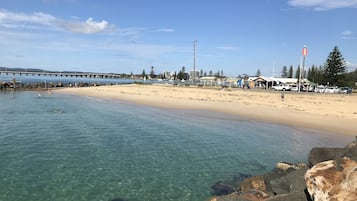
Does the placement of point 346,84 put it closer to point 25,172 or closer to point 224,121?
point 224,121

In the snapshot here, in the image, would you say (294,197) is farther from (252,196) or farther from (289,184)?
(289,184)

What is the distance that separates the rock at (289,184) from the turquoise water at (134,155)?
2.54 meters

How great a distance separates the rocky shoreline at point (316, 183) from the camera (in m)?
6.52

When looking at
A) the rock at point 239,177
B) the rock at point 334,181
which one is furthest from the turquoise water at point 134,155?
the rock at point 334,181

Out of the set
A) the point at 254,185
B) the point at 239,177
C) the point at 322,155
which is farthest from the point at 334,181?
the point at 239,177

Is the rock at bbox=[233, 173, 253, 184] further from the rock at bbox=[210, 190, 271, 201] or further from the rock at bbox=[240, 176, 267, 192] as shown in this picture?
the rock at bbox=[210, 190, 271, 201]

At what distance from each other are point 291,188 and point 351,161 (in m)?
2.37

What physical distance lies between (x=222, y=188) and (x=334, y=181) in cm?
575

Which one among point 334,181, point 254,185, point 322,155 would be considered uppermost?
point 334,181

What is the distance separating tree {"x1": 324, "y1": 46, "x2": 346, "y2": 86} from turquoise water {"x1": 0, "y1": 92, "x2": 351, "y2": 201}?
81389 mm

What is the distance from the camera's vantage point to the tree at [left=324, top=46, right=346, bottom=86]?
9769 centimetres

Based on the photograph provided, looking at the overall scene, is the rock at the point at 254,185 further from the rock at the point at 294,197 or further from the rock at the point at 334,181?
the rock at the point at 334,181

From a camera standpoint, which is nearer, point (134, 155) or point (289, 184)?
point (289, 184)

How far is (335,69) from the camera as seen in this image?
97.9 meters
